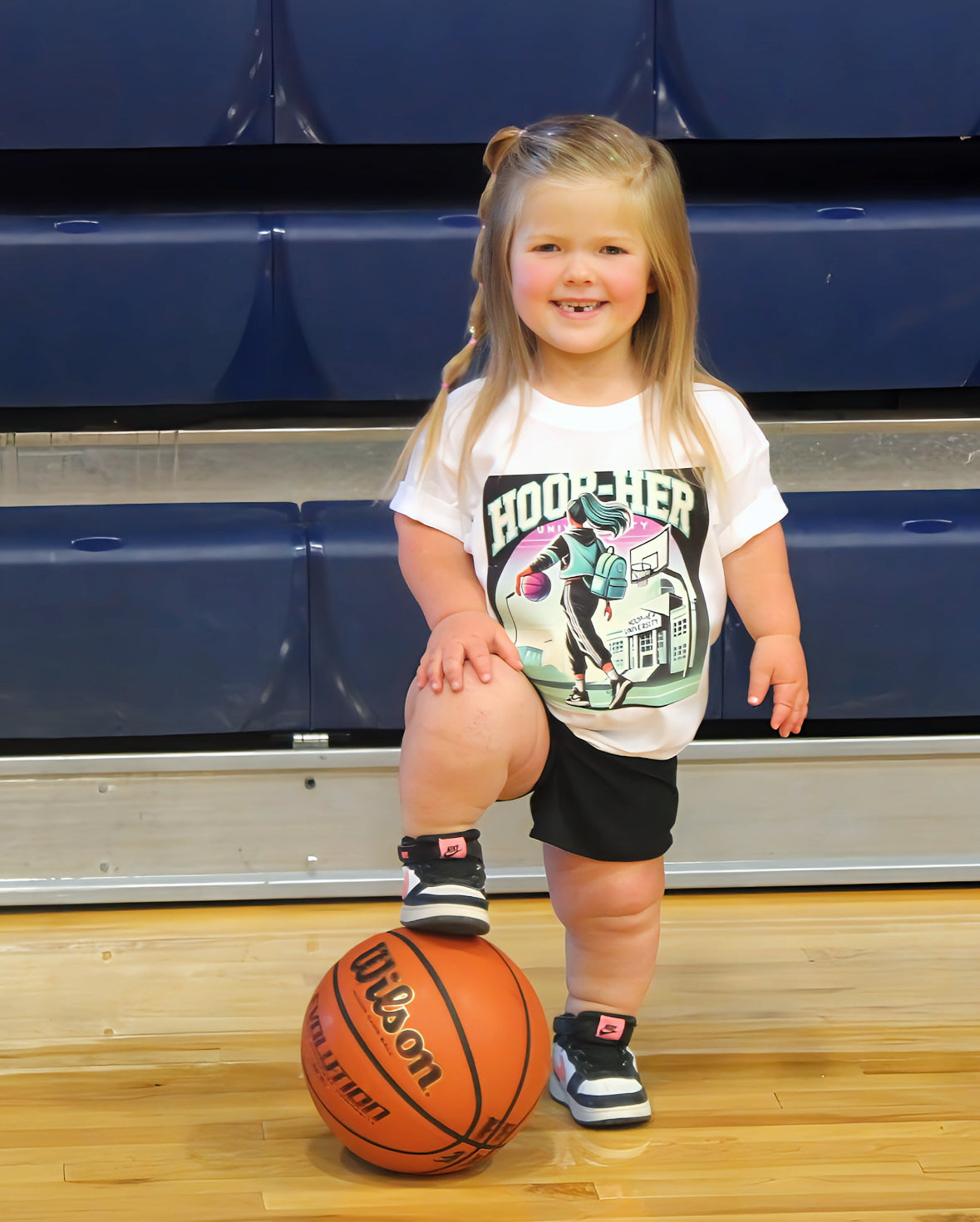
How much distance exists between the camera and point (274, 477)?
1.59m

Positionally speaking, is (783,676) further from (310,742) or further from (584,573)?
(310,742)

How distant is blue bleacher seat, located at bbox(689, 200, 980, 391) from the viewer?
5.13 feet

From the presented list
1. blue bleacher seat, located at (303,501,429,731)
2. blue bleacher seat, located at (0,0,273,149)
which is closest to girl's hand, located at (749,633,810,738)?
blue bleacher seat, located at (303,501,429,731)

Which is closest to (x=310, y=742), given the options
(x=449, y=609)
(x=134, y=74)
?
(x=449, y=609)

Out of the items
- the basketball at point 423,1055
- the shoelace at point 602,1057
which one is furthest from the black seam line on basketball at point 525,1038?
the shoelace at point 602,1057

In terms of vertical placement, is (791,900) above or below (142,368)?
below

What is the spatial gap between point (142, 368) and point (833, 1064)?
3.18ft

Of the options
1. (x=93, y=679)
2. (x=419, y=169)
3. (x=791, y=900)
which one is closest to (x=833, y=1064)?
(x=791, y=900)

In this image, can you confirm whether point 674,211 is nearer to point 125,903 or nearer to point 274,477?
point 274,477

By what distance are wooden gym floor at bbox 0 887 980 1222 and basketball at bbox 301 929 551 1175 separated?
1.7 inches

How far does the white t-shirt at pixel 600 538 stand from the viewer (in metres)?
1.01

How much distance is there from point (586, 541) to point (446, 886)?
250 millimetres

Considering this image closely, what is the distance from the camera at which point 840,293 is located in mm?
→ 1584

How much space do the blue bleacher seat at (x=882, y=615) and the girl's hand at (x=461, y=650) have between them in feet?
1.66
